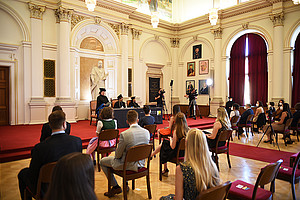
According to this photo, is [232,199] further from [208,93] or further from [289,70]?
[208,93]

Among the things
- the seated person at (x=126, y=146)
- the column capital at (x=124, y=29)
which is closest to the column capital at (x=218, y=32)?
the column capital at (x=124, y=29)

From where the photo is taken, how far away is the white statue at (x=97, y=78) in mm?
10976

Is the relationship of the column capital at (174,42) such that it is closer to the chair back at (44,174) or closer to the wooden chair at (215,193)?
the chair back at (44,174)

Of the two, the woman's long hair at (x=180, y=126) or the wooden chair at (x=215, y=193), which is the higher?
the woman's long hair at (x=180, y=126)

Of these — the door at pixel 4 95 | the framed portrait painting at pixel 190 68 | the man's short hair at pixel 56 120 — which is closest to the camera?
the man's short hair at pixel 56 120

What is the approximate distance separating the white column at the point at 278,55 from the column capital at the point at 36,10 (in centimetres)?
1066

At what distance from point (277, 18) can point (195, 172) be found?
11105mm

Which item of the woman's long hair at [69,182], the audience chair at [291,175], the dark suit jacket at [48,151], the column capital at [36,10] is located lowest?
the audience chair at [291,175]

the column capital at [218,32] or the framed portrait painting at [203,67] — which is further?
the framed portrait painting at [203,67]

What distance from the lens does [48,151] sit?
2.22 m

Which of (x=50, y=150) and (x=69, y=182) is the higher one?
(x=69, y=182)

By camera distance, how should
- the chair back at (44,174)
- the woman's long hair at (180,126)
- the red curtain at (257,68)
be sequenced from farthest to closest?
the red curtain at (257,68), the woman's long hair at (180,126), the chair back at (44,174)

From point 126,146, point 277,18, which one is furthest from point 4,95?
point 277,18

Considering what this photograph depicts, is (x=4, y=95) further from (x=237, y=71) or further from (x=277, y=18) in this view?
(x=277, y=18)
